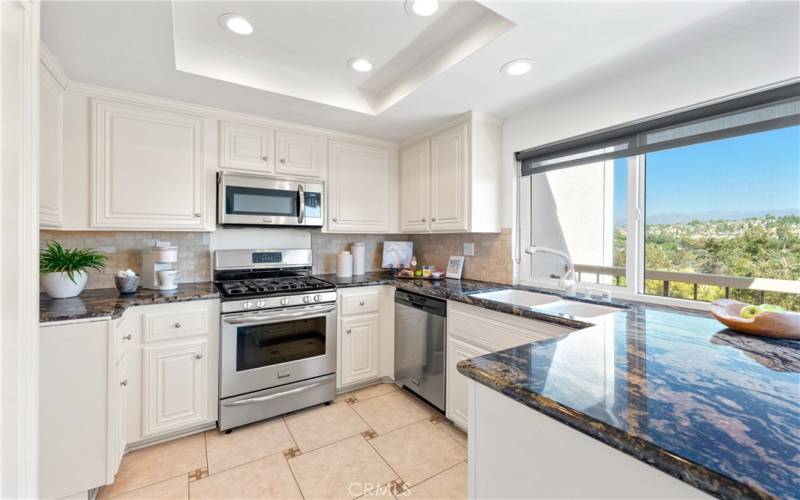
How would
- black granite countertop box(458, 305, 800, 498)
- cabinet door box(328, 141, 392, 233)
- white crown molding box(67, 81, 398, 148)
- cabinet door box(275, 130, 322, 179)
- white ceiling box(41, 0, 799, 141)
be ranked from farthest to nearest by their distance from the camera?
1. cabinet door box(328, 141, 392, 233)
2. cabinet door box(275, 130, 322, 179)
3. white crown molding box(67, 81, 398, 148)
4. white ceiling box(41, 0, 799, 141)
5. black granite countertop box(458, 305, 800, 498)

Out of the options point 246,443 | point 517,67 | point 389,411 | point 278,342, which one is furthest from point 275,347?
point 517,67

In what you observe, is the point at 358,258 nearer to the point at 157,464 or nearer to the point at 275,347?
the point at 275,347

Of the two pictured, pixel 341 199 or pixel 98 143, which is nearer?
pixel 98 143

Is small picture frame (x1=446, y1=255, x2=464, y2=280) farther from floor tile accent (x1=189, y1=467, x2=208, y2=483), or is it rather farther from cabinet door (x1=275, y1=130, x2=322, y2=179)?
floor tile accent (x1=189, y1=467, x2=208, y2=483)

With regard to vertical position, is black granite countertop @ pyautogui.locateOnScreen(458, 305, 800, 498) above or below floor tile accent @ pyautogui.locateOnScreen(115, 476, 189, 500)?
above

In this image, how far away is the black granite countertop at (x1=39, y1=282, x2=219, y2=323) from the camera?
5.03 feet

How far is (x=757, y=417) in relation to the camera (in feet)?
2.08

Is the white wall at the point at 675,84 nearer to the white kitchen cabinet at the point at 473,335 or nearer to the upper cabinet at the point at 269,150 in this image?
the white kitchen cabinet at the point at 473,335

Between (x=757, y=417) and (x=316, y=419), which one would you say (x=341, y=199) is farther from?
(x=757, y=417)

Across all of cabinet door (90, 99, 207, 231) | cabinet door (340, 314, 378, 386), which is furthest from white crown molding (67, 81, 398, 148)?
cabinet door (340, 314, 378, 386)

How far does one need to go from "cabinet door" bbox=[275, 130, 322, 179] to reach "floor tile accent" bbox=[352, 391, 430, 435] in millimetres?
1899

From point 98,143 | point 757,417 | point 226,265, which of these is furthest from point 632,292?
point 98,143

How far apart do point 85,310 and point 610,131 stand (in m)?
3.04

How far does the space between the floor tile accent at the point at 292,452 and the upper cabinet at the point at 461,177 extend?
1.84 m
